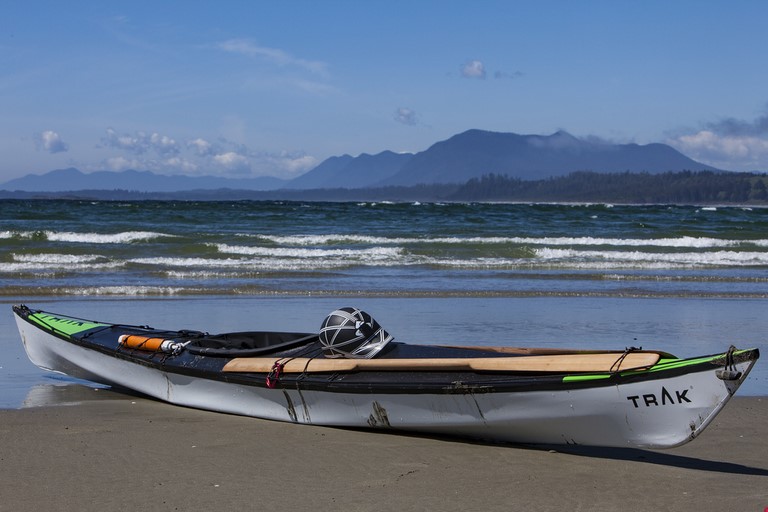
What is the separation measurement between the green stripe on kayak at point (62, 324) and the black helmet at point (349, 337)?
10.1 feet

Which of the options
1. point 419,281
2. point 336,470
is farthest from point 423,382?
point 419,281

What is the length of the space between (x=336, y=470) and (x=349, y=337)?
1522mm

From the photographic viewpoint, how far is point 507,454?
21.3 ft

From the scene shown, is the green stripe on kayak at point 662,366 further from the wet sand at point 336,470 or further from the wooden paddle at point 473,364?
the wet sand at point 336,470

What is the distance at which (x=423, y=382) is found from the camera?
6.71 meters

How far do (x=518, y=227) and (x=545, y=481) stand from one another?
34588 millimetres

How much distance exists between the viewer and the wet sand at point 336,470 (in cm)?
546

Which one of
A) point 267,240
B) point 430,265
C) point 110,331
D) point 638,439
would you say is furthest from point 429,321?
point 267,240

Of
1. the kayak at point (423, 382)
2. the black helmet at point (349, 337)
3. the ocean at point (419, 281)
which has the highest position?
the black helmet at point (349, 337)

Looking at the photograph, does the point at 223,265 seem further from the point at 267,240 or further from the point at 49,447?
the point at 49,447

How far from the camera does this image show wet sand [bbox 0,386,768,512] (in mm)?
5457

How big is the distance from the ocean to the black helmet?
114 inches

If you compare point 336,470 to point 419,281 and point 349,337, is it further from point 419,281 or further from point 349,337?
point 419,281

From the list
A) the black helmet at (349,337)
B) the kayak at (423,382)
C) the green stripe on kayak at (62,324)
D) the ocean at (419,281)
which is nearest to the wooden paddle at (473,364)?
the kayak at (423,382)
